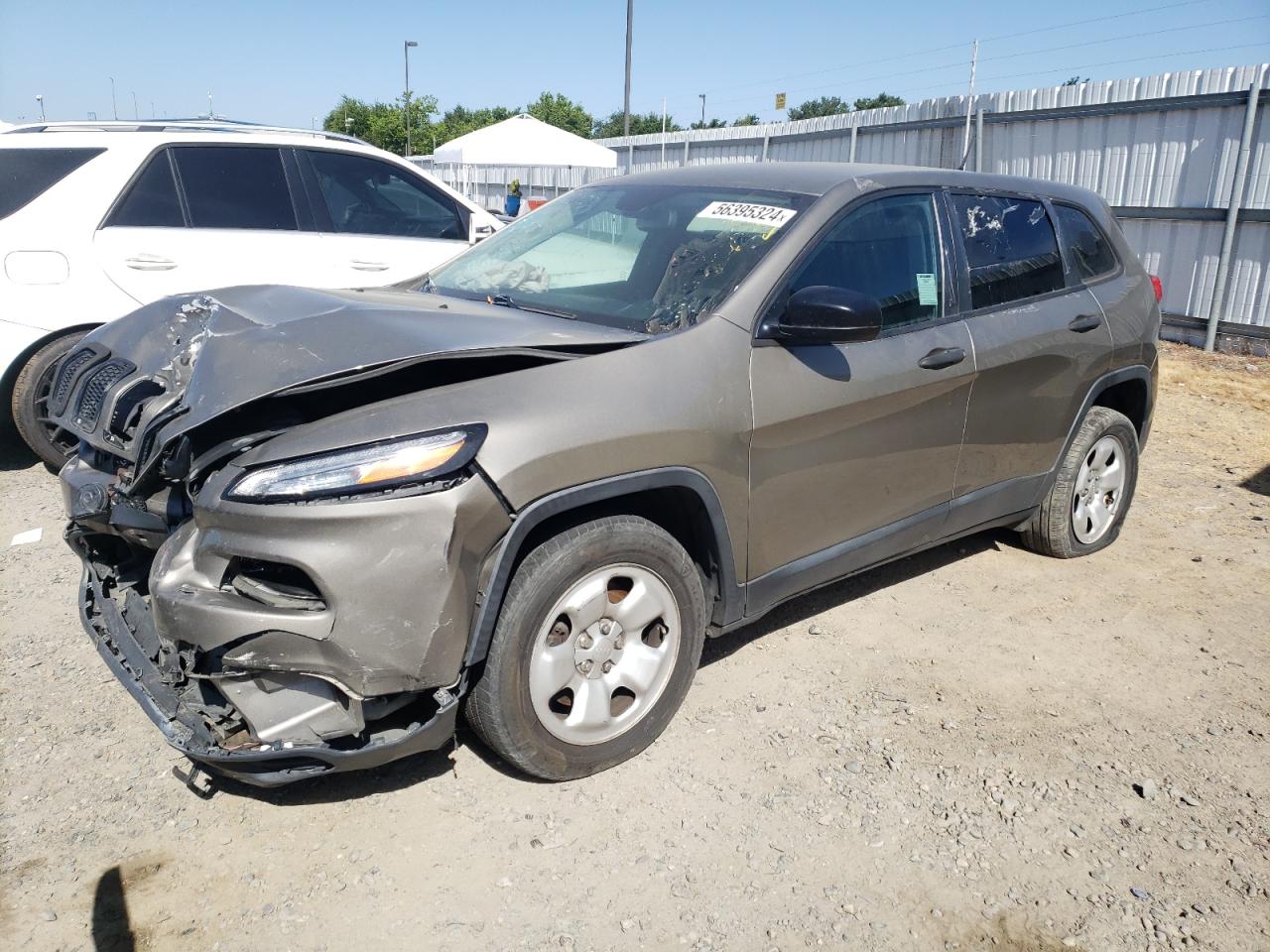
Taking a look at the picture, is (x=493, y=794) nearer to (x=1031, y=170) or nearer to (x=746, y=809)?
(x=746, y=809)

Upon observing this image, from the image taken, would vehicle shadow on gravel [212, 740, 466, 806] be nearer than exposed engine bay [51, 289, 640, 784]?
No

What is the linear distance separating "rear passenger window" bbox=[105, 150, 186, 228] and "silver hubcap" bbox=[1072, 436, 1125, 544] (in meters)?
5.15

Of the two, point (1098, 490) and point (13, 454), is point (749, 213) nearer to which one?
point (1098, 490)

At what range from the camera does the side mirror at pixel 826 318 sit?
3080 millimetres

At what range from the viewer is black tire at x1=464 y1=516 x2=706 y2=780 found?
8.66ft

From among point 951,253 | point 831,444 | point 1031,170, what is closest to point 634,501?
point 831,444

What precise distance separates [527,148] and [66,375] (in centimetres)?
1692

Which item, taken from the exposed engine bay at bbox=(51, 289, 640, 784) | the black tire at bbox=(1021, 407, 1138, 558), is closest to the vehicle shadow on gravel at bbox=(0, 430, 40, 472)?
the exposed engine bay at bbox=(51, 289, 640, 784)

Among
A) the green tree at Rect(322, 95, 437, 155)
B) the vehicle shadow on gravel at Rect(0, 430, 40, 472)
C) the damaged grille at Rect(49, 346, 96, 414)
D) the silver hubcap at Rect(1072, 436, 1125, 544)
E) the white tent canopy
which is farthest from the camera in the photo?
the green tree at Rect(322, 95, 437, 155)

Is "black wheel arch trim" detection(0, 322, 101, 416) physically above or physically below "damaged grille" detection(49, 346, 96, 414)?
below

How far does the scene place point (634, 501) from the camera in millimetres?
3025

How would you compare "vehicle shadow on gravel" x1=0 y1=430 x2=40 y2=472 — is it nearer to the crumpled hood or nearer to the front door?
the crumpled hood

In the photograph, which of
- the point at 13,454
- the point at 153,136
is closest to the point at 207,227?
the point at 153,136

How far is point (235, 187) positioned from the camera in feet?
19.7
